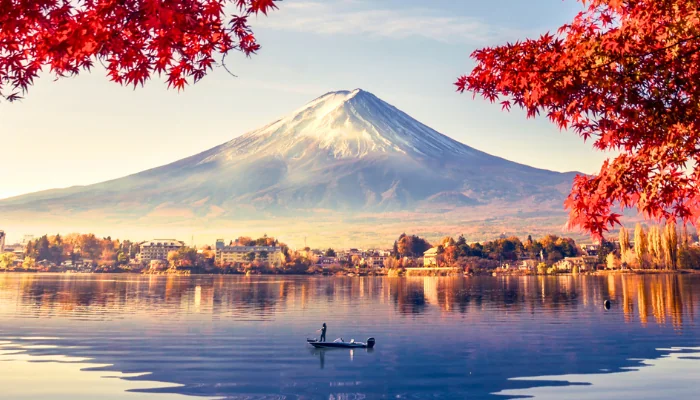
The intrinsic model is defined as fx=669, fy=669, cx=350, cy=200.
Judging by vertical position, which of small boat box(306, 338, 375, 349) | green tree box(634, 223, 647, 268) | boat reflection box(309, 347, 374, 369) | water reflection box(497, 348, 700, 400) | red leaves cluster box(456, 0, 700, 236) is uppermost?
green tree box(634, 223, 647, 268)

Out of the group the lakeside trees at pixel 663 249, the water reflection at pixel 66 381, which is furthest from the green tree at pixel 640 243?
the water reflection at pixel 66 381

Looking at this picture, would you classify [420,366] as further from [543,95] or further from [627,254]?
[627,254]

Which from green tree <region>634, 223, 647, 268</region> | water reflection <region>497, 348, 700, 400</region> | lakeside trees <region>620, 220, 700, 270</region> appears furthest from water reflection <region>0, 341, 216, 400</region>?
green tree <region>634, 223, 647, 268</region>

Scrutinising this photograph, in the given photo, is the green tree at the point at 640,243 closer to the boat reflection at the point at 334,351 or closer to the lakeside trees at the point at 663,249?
the lakeside trees at the point at 663,249

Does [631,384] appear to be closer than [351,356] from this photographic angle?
Yes

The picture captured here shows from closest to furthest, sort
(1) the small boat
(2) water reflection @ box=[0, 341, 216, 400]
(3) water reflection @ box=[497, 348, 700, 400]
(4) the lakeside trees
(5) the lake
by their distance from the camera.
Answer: (2) water reflection @ box=[0, 341, 216, 400] < (3) water reflection @ box=[497, 348, 700, 400] < (5) the lake < (1) the small boat < (4) the lakeside trees

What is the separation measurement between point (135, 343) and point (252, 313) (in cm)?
1757

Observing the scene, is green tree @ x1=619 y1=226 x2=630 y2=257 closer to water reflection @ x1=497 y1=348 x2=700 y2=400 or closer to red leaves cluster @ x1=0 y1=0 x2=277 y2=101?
water reflection @ x1=497 y1=348 x2=700 y2=400

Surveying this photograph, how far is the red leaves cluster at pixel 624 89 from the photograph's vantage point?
10320 mm

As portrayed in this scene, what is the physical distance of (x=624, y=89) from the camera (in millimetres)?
10508

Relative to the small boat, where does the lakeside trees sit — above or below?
above

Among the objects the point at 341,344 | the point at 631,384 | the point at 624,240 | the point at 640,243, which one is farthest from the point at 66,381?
the point at 624,240

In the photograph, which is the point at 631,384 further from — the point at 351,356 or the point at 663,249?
the point at 663,249

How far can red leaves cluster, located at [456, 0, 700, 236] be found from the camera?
10.3 meters
